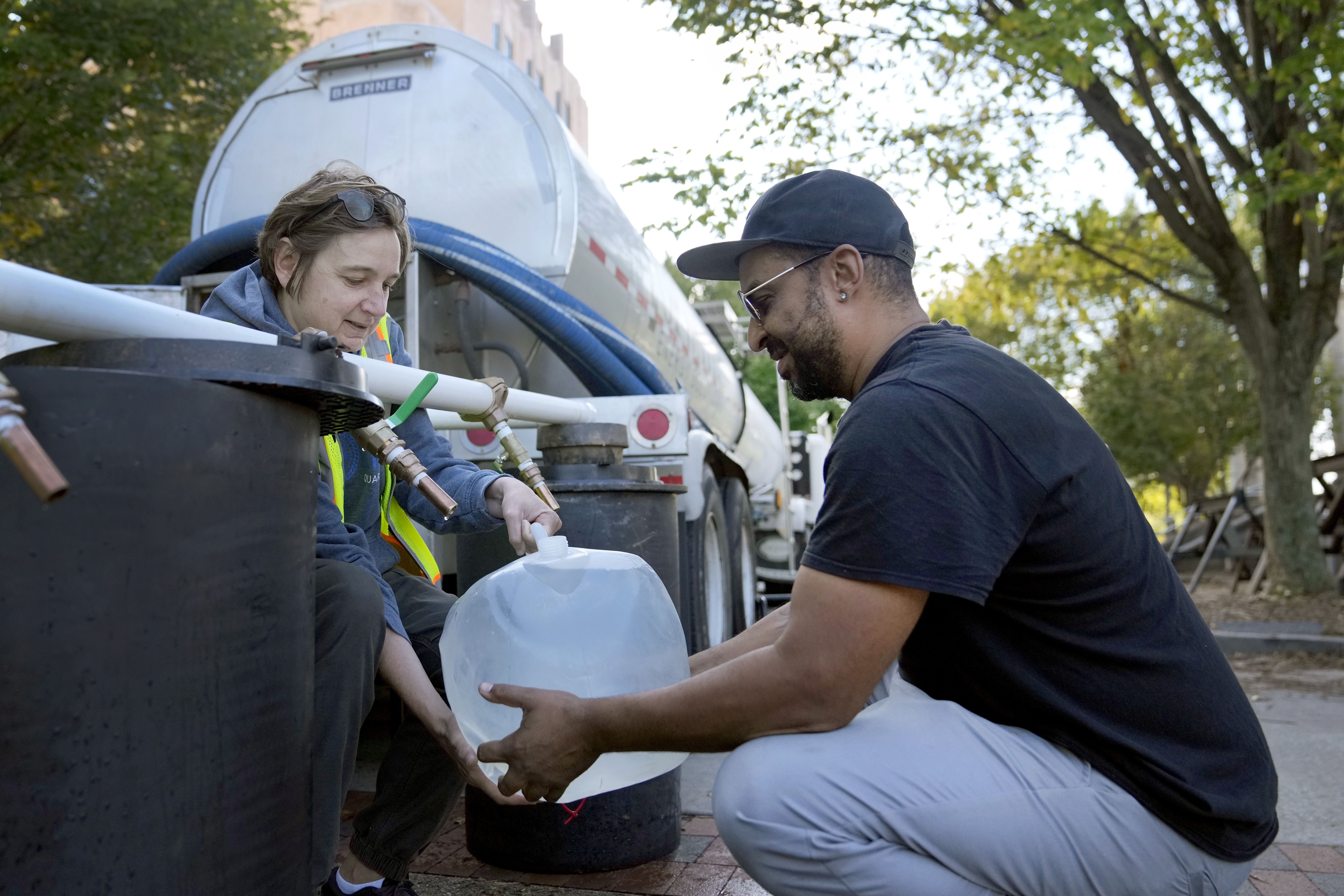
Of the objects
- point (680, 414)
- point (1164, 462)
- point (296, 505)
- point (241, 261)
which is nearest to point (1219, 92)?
point (680, 414)

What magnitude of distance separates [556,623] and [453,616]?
26cm

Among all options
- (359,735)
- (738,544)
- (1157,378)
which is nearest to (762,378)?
(738,544)

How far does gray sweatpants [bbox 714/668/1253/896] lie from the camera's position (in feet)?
5.35

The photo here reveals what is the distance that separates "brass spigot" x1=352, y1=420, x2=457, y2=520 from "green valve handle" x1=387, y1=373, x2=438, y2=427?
58 mm

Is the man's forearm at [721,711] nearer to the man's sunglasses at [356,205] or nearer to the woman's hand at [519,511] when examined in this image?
the woman's hand at [519,511]

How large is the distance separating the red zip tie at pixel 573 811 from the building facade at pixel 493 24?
52.4 feet

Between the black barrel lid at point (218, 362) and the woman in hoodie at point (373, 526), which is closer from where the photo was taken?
the black barrel lid at point (218, 362)

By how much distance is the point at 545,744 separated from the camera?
67.2 inches

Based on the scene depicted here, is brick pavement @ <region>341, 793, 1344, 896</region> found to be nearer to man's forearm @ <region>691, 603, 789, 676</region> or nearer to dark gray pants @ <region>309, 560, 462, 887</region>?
dark gray pants @ <region>309, 560, 462, 887</region>

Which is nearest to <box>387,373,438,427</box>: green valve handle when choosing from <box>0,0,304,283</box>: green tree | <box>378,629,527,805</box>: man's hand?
<box>378,629,527,805</box>: man's hand

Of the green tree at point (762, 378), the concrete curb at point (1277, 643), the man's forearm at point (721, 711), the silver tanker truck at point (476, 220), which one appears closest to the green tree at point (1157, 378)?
the green tree at point (762, 378)

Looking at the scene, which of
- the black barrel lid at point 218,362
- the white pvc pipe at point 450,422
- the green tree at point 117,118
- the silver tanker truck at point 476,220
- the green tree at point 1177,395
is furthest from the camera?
the green tree at point 1177,395

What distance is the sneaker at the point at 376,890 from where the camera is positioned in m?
2.22

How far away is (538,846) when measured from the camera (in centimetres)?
274
